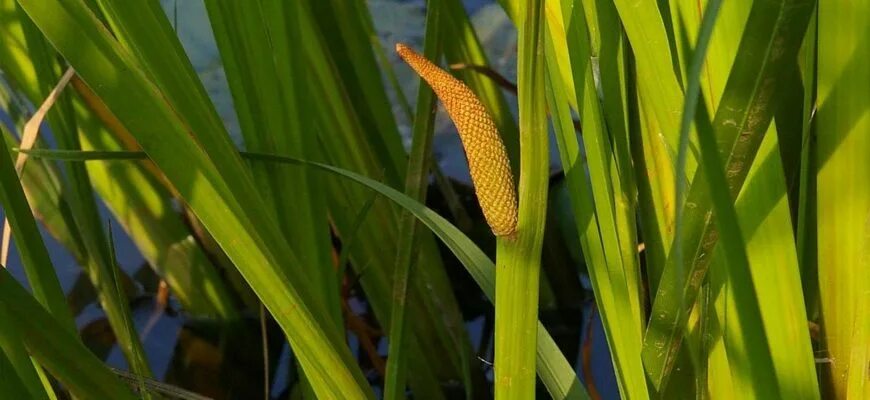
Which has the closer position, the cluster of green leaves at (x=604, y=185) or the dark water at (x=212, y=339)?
the cluster of green leaves at (x=604, y=185)

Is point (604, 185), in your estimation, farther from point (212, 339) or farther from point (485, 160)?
point (212, 339)

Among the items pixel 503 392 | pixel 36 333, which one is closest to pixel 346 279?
A: pixel 36 333

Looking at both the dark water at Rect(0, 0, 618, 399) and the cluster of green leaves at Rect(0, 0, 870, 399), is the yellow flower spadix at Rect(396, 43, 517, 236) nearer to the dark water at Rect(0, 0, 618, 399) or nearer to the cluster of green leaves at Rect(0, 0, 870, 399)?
the cluster of green leaves at Rect(0, 0, 870, 399)

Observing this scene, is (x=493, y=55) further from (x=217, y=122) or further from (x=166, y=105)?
(x=166, y=105)

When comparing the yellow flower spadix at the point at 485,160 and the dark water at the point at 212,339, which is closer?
the yellow flower spadix at the point at 485,160

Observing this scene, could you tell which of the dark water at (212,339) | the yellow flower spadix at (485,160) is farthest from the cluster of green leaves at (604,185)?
Result: the dark water at (212,339)

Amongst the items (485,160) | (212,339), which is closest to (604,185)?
(485,160)

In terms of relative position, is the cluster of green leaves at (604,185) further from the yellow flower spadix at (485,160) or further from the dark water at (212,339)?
the dark water at (212,339)

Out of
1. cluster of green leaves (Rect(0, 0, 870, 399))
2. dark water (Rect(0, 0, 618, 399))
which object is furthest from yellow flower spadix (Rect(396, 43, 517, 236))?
dark water (Rect(0, 0, 618, 399))

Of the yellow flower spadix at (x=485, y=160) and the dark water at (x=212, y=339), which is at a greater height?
the dark water at (x=212, y=339)
